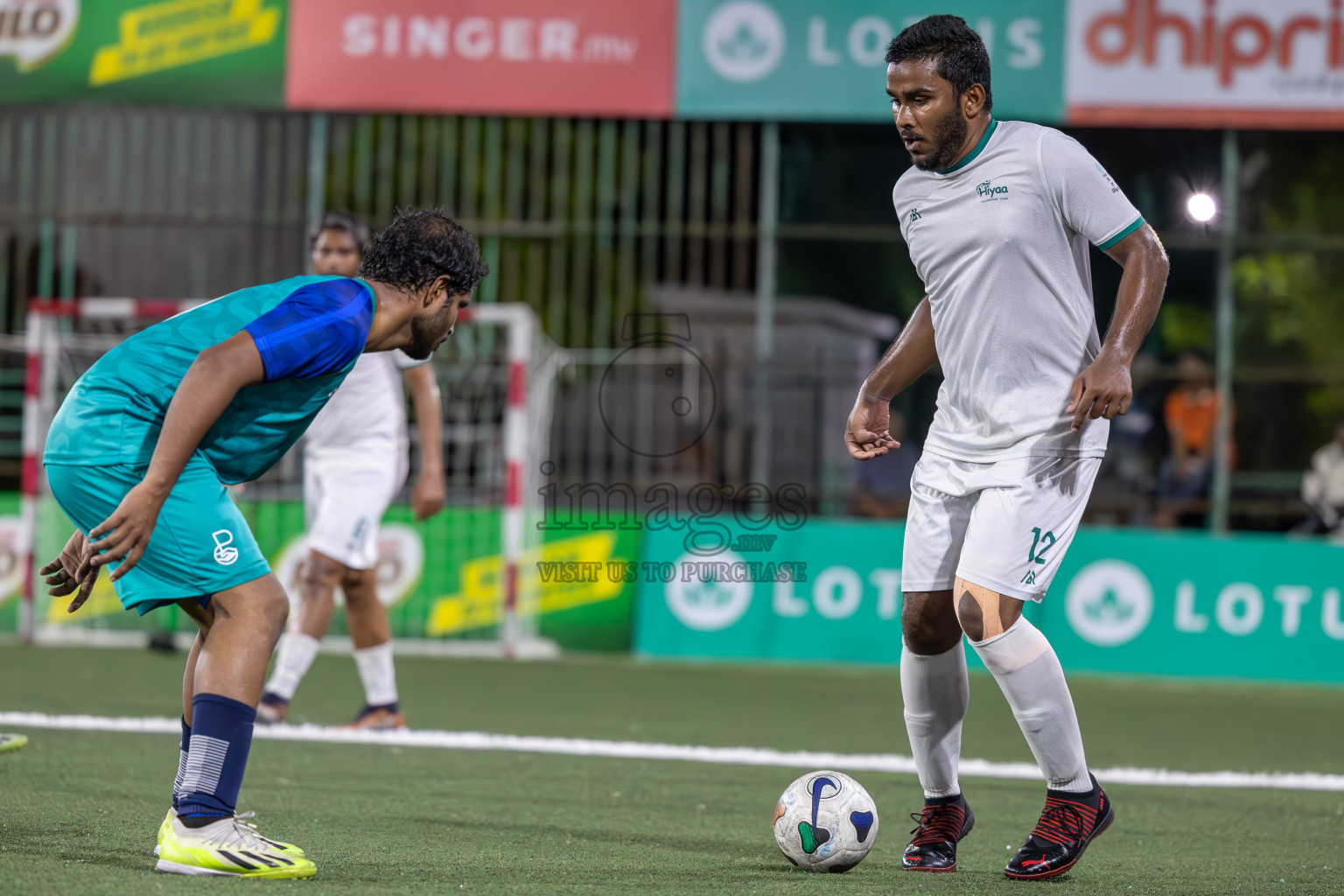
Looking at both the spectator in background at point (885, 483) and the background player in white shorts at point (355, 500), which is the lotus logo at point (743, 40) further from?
the background player in white shorts at point (355, 500)

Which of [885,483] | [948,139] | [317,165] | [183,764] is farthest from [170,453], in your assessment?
[317,165]

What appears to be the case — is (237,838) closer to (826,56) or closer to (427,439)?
(427,439)

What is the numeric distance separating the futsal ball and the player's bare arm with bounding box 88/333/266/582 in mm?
1810

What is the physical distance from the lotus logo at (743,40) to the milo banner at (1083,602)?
4261mm

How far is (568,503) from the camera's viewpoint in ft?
44.3

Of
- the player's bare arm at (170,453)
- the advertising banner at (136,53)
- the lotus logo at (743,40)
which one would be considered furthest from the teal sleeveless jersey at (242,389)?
the advertising banner at (136,53)

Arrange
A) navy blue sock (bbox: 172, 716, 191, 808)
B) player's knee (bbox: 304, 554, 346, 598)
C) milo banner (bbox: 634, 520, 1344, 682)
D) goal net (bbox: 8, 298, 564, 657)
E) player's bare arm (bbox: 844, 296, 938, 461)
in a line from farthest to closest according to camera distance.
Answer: goal net (bbox: 8, 298, 564, 657), milo banner (bbox: 634, 520, 1344, 682), player's knee (bbox: 304, 554, 346, 598), player's bare arm (bbox: 844, 296, 938, 461), navy blue sock (bbox: 172, 716, 191, 808)

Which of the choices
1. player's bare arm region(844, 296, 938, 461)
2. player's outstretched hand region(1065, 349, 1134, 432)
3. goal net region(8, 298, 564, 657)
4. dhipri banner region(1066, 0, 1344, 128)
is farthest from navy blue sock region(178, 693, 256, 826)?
dhipri banner region(1066, 0, 1344, 128)

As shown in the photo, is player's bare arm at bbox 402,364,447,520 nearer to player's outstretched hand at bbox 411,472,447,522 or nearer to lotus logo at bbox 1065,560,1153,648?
player's outstretched hand at bbox 411,472,447,522

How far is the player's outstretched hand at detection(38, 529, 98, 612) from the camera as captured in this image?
3734mm

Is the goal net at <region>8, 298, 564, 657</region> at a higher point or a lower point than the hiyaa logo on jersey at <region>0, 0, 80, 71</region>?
lower

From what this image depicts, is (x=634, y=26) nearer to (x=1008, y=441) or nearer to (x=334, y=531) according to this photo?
(x=334, y=531)

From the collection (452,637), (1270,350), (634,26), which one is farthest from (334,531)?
(1270,350)

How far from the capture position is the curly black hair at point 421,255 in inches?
155
